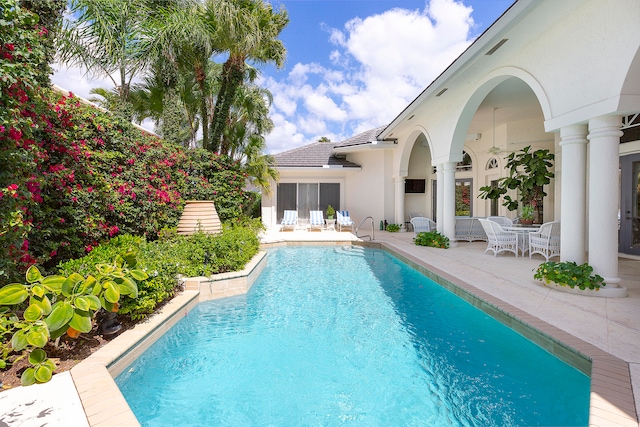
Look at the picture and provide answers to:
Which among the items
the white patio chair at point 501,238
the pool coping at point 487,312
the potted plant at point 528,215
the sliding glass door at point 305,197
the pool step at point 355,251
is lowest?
the pool coping at point 487,312

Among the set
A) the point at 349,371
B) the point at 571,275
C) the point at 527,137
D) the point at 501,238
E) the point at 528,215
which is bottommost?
the point at 349,371

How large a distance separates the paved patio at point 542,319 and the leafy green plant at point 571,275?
0.19 meters

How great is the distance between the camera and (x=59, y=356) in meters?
3.26

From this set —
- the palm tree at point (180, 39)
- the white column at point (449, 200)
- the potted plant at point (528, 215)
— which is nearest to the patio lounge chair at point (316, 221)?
the white column at point (449, 200)

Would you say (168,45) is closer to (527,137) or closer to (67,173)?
(67,173)

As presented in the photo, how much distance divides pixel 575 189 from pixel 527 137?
8.00m

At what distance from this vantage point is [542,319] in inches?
161

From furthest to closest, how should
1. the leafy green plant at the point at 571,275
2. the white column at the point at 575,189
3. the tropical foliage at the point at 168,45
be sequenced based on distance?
the tropical foliage at the point at 168,45 → the white column at the point at 575,189 → the leafy green plant at the point at 571,275

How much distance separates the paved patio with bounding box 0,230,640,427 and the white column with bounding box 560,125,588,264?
90cm

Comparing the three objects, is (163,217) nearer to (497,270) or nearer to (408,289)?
(408,289)

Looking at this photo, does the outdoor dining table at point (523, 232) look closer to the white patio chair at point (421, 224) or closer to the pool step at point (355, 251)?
the white patio chair at point (421, 224)

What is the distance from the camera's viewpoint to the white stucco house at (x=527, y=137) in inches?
186

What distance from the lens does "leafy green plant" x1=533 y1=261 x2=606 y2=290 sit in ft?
16.3

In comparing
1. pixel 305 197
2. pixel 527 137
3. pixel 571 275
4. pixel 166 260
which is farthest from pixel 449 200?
pixel 305 197
